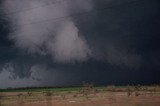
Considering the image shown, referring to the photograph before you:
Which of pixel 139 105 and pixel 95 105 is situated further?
pixel 95 105

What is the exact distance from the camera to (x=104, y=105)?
4312cm

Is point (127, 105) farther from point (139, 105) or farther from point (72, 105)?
point (72, 105)

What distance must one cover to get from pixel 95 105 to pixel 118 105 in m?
3.59

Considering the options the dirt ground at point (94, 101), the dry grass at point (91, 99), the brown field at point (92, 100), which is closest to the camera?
the dirt ground at point (94, 101)

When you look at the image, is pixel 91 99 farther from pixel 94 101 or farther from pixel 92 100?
pixel 94 101

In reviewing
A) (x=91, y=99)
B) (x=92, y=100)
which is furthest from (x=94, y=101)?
(x=91, y=99)

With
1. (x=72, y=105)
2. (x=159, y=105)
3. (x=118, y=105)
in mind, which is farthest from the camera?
(x=72, y=105)

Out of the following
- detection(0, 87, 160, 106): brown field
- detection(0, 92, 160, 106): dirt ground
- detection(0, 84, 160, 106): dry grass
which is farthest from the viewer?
detection(0, 84, 160, 106): dry grass

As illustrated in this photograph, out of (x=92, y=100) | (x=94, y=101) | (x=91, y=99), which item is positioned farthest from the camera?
(x=91, y=99)

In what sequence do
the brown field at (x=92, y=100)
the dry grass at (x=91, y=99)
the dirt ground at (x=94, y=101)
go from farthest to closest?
the dry grass at (x=91, y=99), the brown field at (x=92, y=100), the dirt ground at (x=94, y=101)

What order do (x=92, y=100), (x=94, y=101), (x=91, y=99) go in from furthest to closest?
(x=91, y=99) → (x=92, y=100) → (x=94, y=101)

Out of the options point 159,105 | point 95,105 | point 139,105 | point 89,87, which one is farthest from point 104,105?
point 89,87

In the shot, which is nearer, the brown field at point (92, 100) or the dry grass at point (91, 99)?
the brown field at point (92, 100)

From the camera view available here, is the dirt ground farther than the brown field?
No
